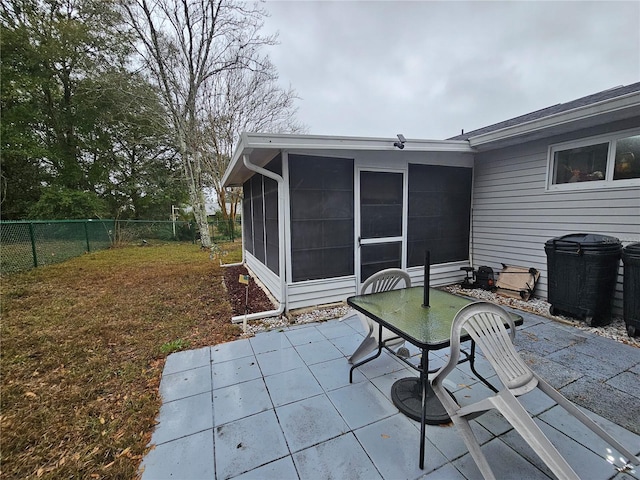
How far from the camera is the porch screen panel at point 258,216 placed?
17.4 feet

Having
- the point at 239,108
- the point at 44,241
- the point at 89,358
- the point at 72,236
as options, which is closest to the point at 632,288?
the point at 89,358

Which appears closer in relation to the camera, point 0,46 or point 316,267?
point 316,267

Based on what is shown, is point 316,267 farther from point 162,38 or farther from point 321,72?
point 162,38

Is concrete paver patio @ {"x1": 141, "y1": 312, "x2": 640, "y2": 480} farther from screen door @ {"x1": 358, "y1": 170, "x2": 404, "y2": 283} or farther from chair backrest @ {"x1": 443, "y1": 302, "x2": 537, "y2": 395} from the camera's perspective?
screen door @ {"x1": 358, "y1": 170, "x2": 404, "y2": 283}

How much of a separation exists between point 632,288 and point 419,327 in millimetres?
3061

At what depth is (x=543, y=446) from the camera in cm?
121

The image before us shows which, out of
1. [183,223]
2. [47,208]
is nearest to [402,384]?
[183,223]

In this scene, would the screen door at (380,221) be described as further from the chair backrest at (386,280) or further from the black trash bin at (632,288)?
the black trash bin at (632,288)

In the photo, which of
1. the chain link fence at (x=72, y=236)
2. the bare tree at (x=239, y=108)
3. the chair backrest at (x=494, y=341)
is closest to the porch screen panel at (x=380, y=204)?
the chair backrest at (x=494, y=341)

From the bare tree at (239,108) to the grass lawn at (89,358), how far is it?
858 centimetres

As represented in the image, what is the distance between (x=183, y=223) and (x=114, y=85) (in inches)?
242

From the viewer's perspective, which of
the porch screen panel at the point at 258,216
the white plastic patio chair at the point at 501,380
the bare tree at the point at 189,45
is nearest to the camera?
the white plastic patio chair at the point at 501,380

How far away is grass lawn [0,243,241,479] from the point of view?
169 centimetres

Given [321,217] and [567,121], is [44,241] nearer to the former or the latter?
[321,217]
